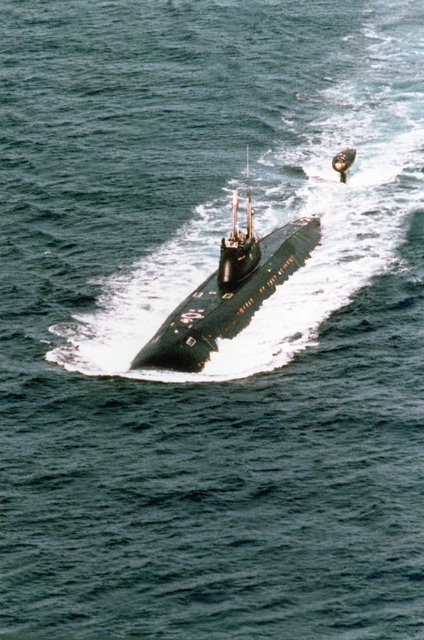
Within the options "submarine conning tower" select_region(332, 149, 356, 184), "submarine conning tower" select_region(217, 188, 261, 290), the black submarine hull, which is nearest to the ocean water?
the black submarine hull

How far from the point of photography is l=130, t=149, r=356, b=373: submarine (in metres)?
73.7

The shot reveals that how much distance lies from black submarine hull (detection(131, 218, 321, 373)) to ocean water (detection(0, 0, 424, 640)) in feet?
3.94

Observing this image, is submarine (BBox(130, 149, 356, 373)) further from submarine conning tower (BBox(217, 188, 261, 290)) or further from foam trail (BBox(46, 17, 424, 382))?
foam trail (BBox(46, 17, 424, 382))

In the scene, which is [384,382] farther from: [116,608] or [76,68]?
[76,68]

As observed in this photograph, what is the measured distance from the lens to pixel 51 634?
51.4 m

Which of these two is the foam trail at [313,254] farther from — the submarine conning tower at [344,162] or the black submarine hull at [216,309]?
the submarine conning tower at [344,162]

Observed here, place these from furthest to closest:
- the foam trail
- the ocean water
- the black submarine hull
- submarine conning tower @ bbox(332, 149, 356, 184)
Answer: submarine conning tower @ bbox(332, 149, 356, 184)
the foam trail
the black submarine hull
the ocean water

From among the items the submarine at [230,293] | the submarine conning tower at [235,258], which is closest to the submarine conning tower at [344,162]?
the submarine at [230,293]

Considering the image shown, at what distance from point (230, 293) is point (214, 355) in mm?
7783

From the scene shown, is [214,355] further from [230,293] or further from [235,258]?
[235,258]

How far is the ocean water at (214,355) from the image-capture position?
180 feet

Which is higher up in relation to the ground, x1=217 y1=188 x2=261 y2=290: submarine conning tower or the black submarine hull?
x1=217 y1=188 x2=261 y2=290: submarine conning tower

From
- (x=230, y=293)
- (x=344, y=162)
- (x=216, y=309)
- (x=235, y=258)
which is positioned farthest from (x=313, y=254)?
(x=216, y=309)

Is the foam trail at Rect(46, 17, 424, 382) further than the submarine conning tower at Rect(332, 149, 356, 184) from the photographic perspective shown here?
No
